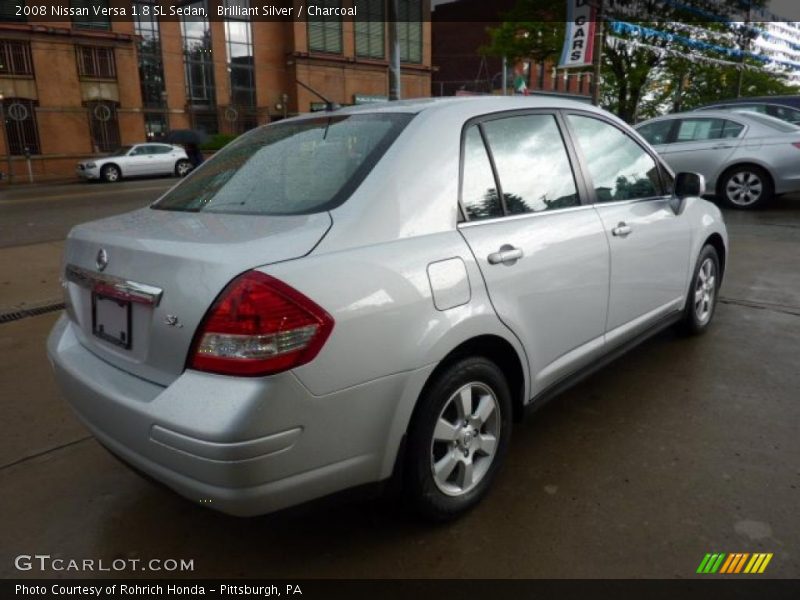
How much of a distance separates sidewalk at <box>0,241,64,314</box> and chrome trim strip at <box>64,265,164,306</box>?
349cm

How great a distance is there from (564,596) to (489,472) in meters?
0.57

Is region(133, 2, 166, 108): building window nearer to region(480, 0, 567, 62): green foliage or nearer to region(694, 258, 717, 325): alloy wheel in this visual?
region(480, 0, 567, 62): green foliage

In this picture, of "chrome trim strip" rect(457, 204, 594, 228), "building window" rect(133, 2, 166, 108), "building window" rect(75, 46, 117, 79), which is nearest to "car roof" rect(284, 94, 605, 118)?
"chrome trim strip" rect(457, 204, 594, 228)

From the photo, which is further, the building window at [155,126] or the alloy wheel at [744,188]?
the building window at [155,126]

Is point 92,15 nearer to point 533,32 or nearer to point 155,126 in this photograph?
point 155,126

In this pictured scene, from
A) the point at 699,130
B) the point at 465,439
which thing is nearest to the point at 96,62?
the point at 699,130

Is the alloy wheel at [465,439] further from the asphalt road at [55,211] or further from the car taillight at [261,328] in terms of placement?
the asphalt road at [55,211]

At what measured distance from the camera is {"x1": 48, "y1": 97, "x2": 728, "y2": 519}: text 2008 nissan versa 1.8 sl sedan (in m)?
1.80

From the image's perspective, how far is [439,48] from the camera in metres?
51.2

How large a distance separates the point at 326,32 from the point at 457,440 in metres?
35.7

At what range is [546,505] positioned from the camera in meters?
2.49

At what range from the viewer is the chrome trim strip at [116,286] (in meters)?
1.96

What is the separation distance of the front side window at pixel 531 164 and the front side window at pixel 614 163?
207 millimetres

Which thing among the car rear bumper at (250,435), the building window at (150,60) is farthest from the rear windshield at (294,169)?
the building window at (150,60)
